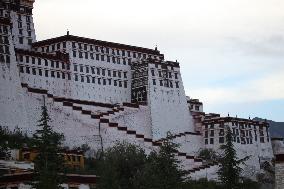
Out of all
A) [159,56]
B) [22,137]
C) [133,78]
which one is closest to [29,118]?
[22,137]

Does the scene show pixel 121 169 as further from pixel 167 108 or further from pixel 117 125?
pixel 167 108

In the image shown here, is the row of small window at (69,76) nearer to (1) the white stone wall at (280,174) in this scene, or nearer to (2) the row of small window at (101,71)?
(2) the row of small window at (101,71)

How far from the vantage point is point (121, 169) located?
56.7 metres

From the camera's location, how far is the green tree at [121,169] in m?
49.2

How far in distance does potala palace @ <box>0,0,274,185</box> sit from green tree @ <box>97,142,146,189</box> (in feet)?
36.8

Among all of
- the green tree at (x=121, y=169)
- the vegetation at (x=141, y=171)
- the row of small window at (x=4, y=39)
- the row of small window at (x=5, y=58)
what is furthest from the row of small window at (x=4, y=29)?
the green tree at (x=121, y=169)

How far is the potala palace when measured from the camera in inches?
2820

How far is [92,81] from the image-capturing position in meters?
84.6

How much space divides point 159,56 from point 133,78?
787 cm

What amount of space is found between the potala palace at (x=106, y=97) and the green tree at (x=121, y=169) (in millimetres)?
11211

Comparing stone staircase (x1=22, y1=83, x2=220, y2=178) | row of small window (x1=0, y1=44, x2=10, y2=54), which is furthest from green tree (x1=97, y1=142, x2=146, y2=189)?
row of small window (x1=0, y1=44, x2=10, y2=54)

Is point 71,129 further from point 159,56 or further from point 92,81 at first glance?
point 159,56

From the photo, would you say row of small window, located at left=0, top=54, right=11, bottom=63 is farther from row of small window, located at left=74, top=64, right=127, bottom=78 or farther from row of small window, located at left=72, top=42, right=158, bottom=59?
row of small window, located at left=72, top=42, right=158, bottom=59

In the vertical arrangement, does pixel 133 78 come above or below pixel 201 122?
above
